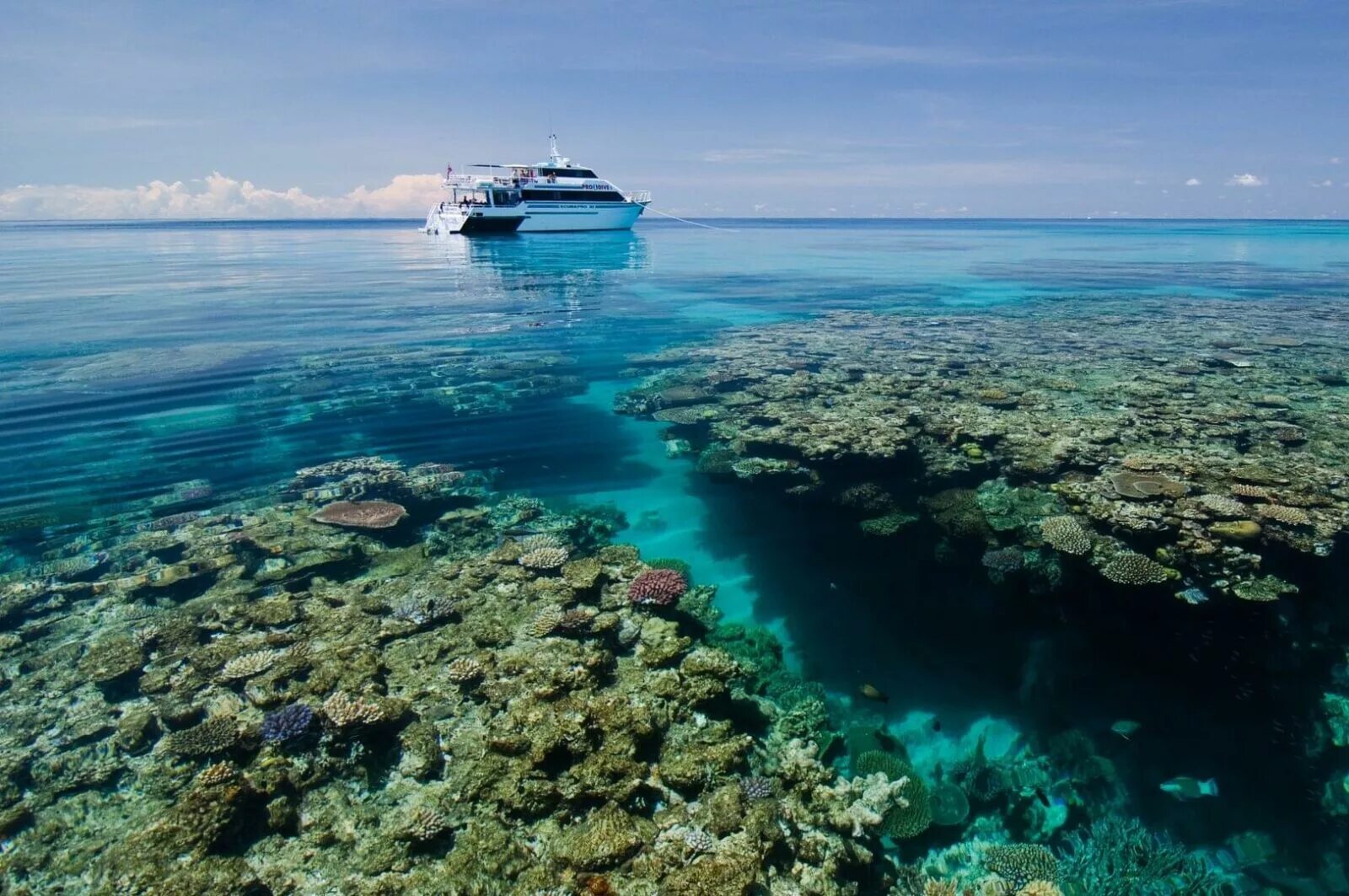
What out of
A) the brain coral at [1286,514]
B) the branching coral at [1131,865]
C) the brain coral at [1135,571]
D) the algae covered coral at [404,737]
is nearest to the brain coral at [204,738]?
the algae covered coral at [404,737]

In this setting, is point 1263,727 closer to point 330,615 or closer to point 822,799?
point 822,799

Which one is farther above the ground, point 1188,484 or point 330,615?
point 1188,484

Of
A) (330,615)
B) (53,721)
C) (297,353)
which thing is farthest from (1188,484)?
(297,353)

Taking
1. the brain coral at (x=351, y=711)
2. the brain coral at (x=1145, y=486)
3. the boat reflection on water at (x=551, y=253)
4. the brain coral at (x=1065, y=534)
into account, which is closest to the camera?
the brain coral at (x=351, y=711)

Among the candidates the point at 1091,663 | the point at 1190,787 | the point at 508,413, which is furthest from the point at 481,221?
the point at 1190,787

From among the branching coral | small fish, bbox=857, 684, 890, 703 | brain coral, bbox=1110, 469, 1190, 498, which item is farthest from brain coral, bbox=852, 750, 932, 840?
brain coral, bbox=1110, 469, 1190, 498

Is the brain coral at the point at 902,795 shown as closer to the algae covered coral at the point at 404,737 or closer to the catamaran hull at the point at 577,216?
the algae covered coral at the point at 404,737
